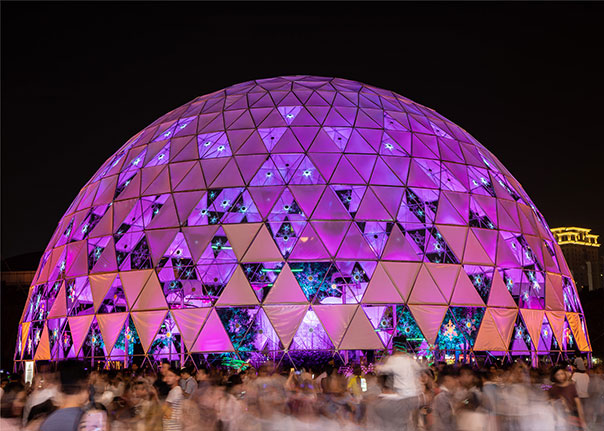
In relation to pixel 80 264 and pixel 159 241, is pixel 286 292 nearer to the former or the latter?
pixel 159 241

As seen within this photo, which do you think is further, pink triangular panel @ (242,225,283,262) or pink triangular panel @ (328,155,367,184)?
pink triangular panel @ (328,155,367,184)

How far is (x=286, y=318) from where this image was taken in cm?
2345

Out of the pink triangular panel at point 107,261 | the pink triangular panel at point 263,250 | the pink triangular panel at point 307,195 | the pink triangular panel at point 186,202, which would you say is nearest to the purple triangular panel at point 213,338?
the pink triangular panel at point 263,250

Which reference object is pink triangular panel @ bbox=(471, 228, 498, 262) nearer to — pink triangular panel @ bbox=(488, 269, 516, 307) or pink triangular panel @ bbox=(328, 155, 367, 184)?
pink triangular panel @ bbox=(488, 269, 516, 307)

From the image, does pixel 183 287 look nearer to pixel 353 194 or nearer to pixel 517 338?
pixel 353 194

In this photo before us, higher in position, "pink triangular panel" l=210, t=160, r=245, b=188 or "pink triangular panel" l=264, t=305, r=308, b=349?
"pink triangular panel" l=210, t=160, r=245, b=188

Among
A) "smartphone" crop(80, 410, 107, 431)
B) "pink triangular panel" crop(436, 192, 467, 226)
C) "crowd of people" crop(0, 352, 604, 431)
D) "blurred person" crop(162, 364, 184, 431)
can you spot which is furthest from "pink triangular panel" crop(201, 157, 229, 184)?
"smartphone" crop(80, 410, 107, 431)

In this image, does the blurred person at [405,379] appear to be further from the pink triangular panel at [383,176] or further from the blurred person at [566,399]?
the pink triangular panel at [383,176]

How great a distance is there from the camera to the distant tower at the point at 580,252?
17938 cm

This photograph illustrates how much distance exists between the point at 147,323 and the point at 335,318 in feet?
22.5

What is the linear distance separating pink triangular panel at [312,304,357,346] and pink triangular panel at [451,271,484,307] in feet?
13.0

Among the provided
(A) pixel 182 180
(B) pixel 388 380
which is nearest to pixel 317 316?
(A) pixel 182 180

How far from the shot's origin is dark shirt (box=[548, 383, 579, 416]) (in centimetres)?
1036

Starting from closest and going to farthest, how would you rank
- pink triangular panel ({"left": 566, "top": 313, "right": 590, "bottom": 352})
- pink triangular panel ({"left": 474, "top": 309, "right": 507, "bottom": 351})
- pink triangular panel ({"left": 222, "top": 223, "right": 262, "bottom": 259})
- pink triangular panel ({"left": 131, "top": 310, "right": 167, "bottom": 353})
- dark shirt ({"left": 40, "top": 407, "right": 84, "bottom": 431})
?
dark shirt ({"left": 40, "top": 407, "right": 84, "bottom": 431}) → pink triangular panel ({"left": 131, "top": 310, "right": 167, "bottom": 353}) → pink triangular panel ({"left": 222, "top": 223, "right": 262, "bottom": 259}) → pink triangular panel ({"left": 474, "top": 309, "right": 507, "bottom": 351}) → pink triangular panel ({"left": 566, "top": 313, "right": 590, "bottom": 352})
